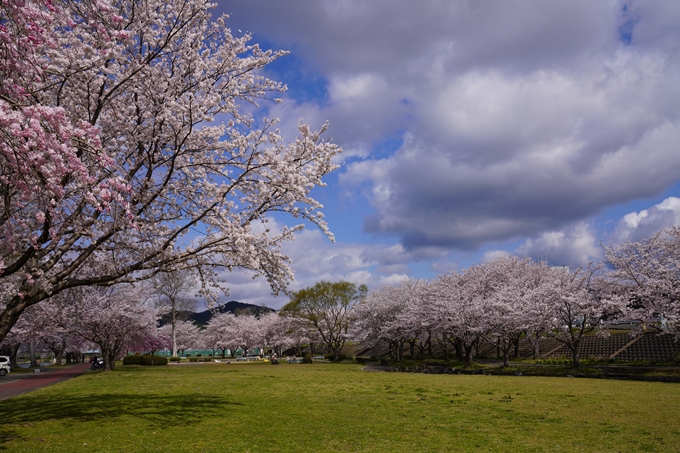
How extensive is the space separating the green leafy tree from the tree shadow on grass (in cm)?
4022

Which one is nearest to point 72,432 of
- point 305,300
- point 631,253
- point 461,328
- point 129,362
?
point 461,328

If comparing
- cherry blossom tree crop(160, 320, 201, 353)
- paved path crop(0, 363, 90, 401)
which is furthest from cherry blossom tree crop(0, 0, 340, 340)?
cherry blossom tree crop(160, 320, 201, 353)

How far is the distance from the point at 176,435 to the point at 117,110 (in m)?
8.39

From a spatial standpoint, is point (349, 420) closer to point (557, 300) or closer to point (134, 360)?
point (557, 300)

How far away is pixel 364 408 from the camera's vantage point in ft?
47.2

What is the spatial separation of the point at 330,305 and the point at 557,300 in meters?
32.3

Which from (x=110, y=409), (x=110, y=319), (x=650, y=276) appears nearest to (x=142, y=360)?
(x=110, y=319)

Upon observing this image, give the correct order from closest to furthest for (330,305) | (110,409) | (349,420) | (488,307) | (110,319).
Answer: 1. (349,420)
2. (110,409)
3. (110,319)
4. (488,307)
5. (330,305)

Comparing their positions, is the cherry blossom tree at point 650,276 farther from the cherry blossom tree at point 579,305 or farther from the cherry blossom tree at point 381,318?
the cherry blossom tree at point 381,318

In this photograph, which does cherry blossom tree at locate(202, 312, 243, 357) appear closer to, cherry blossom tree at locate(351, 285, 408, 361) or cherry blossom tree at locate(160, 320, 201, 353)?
cherry blossom tree at locate(160, 320, 201, 353)

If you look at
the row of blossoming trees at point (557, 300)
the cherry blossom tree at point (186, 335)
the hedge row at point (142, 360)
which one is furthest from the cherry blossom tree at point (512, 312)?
the cherry blossom tree at point (186, 335)

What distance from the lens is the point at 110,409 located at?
46.0 feet

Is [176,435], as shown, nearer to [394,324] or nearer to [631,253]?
[631,253]

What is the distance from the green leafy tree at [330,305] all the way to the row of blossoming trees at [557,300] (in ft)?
38.3
